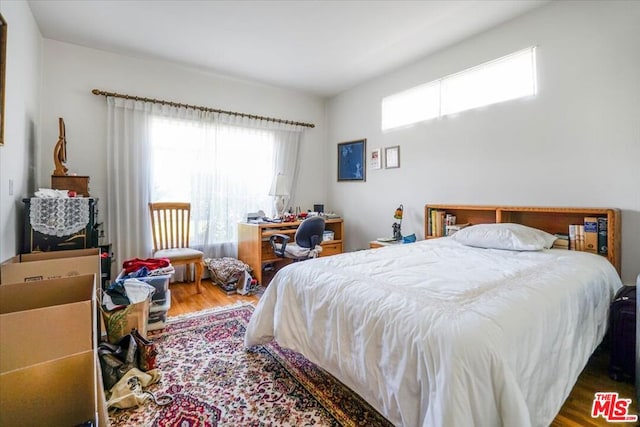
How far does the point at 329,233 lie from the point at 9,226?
10.8ft

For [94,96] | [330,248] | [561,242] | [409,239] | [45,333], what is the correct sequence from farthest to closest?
[330,248] → [409,239] → [94,96] → [561,242] → [45,333]

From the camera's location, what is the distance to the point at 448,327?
1027 millimetres

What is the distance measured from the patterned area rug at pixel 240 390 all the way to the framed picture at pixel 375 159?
2.77 m

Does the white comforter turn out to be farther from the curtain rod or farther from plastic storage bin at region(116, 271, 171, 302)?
the curtain rod

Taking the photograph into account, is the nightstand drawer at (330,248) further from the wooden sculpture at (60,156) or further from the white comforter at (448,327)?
the wooden sculpture at (60,156)

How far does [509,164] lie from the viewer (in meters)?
2.78

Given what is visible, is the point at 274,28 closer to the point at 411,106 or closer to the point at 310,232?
the point at 411,106

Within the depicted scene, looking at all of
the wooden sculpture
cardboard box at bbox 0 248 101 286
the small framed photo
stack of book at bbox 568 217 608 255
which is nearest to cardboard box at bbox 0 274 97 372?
cardboard box at bbox 0 248 101 286

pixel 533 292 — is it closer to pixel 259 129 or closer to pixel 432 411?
pixel 432 411

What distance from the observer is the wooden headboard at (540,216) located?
213 centimetres

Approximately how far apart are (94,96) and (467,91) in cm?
402

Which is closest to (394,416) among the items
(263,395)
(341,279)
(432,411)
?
(432,411)

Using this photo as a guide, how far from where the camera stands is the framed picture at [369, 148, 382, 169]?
4.07m

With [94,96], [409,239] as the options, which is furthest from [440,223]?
[94,96]
